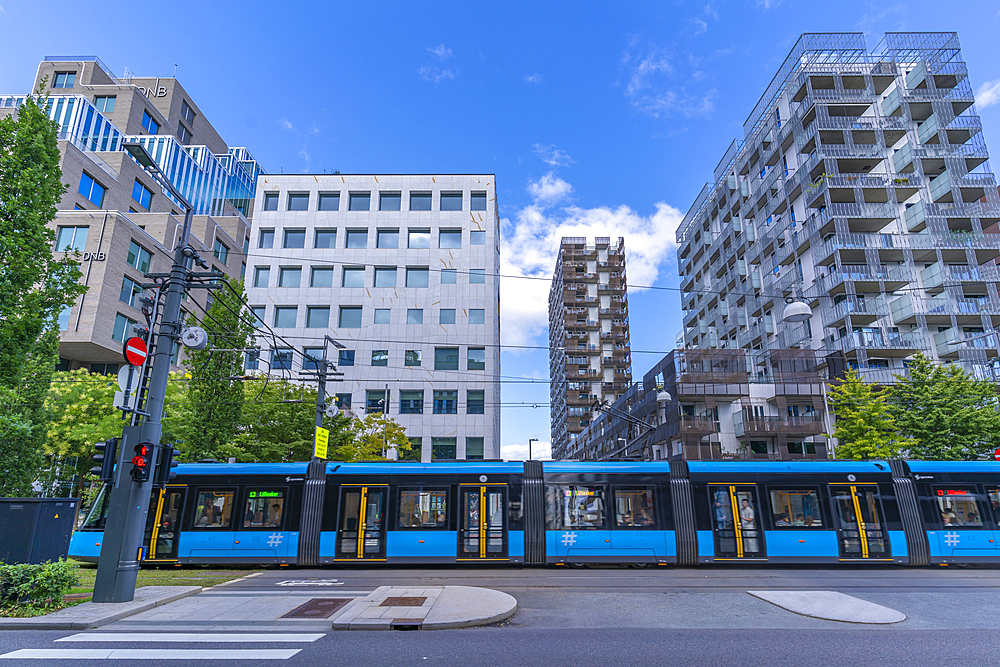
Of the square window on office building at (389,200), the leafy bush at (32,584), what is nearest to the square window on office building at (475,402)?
the square window on office building at (389,200)

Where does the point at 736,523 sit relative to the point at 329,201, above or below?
below

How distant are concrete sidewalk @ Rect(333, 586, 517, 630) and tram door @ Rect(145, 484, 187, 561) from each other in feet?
27.5

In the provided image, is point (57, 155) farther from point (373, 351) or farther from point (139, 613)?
point (373, 351)

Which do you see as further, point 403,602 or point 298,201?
point 298,201

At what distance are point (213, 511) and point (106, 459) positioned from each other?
19.6ft

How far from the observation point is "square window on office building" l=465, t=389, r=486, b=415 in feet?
136

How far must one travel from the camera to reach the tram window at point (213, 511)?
16.7 m

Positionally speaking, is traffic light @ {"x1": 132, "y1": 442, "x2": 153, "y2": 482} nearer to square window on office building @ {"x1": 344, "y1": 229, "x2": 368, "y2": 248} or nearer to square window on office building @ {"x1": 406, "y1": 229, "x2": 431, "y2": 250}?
square window on office building @ {"x1": 406, "y1": 229, "x2": 431, "y2": 250}

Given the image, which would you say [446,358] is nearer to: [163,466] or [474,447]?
[474,447]

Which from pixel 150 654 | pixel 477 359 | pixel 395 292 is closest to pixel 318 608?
pixel 150 654

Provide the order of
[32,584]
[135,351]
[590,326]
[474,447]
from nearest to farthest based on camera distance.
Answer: [32,584] → [135,351] → [474,447] → [590,326]

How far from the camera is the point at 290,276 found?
45031 mm

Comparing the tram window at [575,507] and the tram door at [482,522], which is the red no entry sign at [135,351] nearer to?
the tram door at [482,522]

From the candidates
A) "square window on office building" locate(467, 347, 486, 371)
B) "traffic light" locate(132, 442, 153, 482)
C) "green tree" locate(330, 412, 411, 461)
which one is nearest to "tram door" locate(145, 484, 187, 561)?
"traffic light" locate(132, 442, 153, 482)
